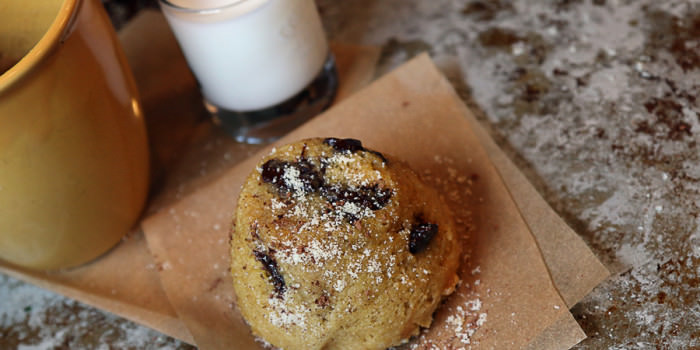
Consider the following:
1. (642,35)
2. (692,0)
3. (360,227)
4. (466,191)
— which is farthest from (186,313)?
(692,0)

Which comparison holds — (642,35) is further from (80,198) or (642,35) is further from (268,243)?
(80,198)

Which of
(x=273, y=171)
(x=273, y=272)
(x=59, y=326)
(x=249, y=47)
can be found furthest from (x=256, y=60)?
(x=59, y=326)

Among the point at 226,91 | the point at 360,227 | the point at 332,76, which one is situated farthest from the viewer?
the point at 332,76

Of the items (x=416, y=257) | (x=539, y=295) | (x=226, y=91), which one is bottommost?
(x=539, y=295)

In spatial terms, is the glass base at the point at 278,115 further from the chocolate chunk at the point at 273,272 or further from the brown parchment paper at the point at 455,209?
the chocolate chunk at the point at 273,272

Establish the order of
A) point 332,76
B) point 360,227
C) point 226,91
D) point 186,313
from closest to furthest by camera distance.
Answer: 1. point 360,227
2. point 186,313
3. point 226,91
4. point 332,76

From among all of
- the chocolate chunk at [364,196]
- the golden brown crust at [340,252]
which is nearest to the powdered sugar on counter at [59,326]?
the golden brown crust at [340,252]
